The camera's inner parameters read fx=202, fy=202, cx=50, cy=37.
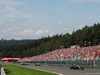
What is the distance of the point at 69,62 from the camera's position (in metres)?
55.4

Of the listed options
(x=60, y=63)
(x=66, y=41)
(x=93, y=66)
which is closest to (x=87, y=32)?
(x=66, y=41)

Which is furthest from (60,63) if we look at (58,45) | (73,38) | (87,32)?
(58,45)

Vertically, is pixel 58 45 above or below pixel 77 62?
above

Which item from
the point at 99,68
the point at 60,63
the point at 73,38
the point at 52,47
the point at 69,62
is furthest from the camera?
the point at 52,47

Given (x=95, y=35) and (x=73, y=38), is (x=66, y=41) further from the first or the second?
(x=95, y=35)

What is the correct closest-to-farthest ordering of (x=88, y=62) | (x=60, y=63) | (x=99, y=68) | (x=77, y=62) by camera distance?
(x=99, y=68)
(x=88, y=62)
(x=77, y=62)
(x=60, y=63)

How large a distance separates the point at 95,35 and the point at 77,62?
43.2 m

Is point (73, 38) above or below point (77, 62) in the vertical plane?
above

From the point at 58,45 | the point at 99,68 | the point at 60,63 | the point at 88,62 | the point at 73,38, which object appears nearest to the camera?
the point at 99,68

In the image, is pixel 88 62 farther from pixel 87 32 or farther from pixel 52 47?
pixel 52 47

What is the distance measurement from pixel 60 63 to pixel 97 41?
Answer: 1228 inches

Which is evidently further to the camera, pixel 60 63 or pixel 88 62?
pixel 60 63

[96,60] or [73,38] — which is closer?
[96,60]

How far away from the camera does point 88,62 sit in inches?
1715
